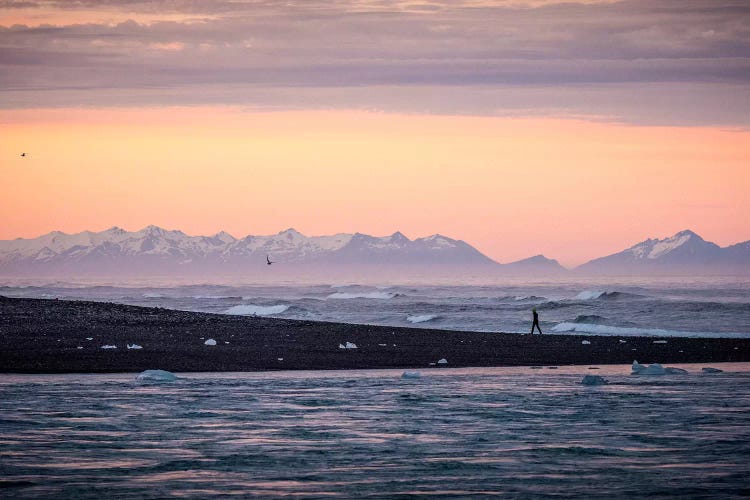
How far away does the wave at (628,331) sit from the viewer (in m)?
52.5

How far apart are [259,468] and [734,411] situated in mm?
11435

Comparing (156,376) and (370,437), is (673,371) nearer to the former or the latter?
(156,376)

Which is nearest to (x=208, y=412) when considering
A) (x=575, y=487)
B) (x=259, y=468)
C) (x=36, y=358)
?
(x=259, y=468)

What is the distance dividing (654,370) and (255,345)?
1482 centimetres

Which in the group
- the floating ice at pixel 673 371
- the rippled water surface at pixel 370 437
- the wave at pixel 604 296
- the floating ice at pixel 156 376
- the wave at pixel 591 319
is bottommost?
the rippled water surface at pixel 370 437

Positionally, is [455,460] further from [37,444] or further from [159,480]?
[37,444]

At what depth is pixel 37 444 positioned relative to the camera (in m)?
19.0

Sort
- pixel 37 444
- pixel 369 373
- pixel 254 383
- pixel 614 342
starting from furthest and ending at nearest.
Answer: pixel 614 342
pixel 369 373
pixel 254 383
pixel 37 444

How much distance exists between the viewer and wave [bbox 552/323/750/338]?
5253 centimetres

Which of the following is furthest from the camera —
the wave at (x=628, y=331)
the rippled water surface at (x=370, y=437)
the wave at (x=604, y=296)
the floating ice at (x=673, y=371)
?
the wave at (x=604, y=296)

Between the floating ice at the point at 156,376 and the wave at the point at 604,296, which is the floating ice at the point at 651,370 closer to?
the floating ice at the point at 156,376

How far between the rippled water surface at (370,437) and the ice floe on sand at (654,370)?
2.01 meters

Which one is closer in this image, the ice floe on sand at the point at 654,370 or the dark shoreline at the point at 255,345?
the ice floe on sand at the point at 654,370

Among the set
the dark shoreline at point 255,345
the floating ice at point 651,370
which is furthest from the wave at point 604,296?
the floating ice at point 651,370
